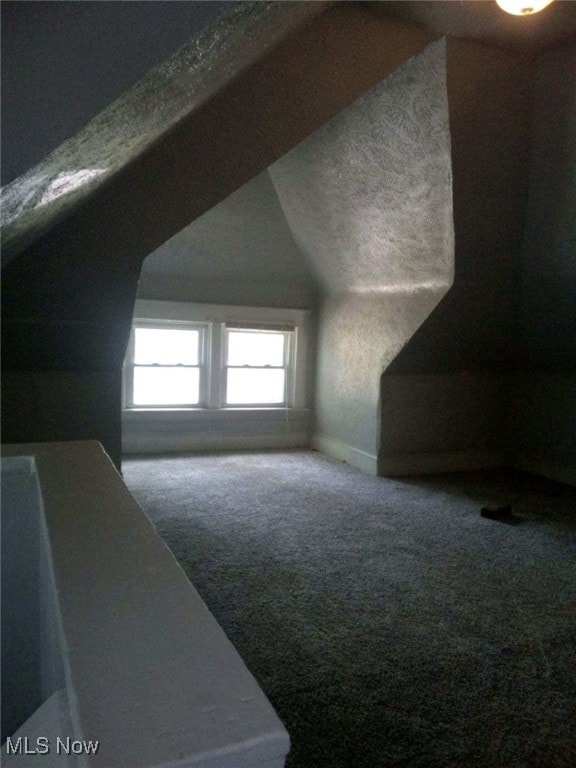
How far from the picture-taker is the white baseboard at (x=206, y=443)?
5.11 m

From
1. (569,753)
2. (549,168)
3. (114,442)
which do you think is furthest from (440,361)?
(569,753)

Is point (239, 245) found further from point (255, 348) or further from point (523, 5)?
point (523, 5)

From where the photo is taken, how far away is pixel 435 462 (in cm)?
488

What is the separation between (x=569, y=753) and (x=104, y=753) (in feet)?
5.00

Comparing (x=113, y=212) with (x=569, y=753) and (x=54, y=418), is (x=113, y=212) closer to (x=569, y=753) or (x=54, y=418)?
(x=54, y=418)

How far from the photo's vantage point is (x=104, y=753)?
572 millimetres

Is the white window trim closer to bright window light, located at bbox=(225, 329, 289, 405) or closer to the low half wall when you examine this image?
bright window light, located at bbox=(225, 329, 289, 405)

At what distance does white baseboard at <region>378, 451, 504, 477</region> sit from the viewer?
4.68 m

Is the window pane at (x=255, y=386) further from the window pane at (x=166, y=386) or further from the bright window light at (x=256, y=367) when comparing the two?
the window pane at (x=166, y=386)

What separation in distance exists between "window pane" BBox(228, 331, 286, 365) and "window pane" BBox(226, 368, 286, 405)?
9 cm

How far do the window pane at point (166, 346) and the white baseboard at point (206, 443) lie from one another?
2.27 ft

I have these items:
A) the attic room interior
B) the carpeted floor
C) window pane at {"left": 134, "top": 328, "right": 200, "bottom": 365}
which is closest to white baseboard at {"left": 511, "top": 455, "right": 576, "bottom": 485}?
the attic room interior

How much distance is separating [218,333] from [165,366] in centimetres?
57

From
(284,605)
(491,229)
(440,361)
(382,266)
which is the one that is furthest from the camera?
(440,361)
